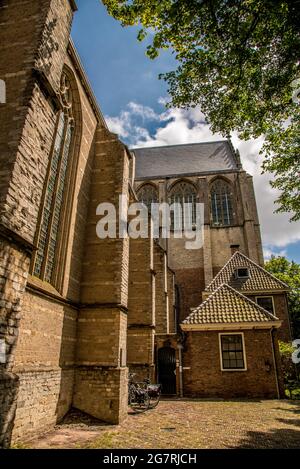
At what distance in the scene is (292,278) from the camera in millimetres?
32438

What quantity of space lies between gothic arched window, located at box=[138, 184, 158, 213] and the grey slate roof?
157 centimetres

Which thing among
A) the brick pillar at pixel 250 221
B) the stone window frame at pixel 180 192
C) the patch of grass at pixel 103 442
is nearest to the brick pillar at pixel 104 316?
the patch of grass at pixel 103 442

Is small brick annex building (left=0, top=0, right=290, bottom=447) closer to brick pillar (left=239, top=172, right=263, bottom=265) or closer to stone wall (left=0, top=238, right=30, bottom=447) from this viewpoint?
stone wall (left=0, top=238, right=30, bottom=447)

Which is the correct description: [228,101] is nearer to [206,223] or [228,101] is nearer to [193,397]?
[193,397]

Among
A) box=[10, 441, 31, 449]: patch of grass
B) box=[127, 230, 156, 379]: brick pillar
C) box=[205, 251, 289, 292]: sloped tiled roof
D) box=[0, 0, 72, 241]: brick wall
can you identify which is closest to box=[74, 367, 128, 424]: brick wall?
box=[10, 441, 31, 449]: patch of grass

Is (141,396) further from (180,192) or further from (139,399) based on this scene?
(180,192)

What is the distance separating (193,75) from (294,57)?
2507mm

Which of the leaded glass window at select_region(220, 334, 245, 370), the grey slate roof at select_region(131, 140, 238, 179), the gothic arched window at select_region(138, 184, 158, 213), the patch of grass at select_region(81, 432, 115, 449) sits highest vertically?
the grey slate roof at select_region(131, 140, 238, 179)

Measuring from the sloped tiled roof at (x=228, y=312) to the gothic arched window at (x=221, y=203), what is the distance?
48.9 feet

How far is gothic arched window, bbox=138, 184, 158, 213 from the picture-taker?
31.8 metres

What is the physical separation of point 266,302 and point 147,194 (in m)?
18.0

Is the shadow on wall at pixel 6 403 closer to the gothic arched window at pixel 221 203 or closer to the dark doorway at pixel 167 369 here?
the dark doorway at pixel 167 369

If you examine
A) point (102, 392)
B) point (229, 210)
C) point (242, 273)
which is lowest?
point (102, 392)

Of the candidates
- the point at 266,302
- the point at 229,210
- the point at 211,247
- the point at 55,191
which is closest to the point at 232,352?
the point at 266,302
